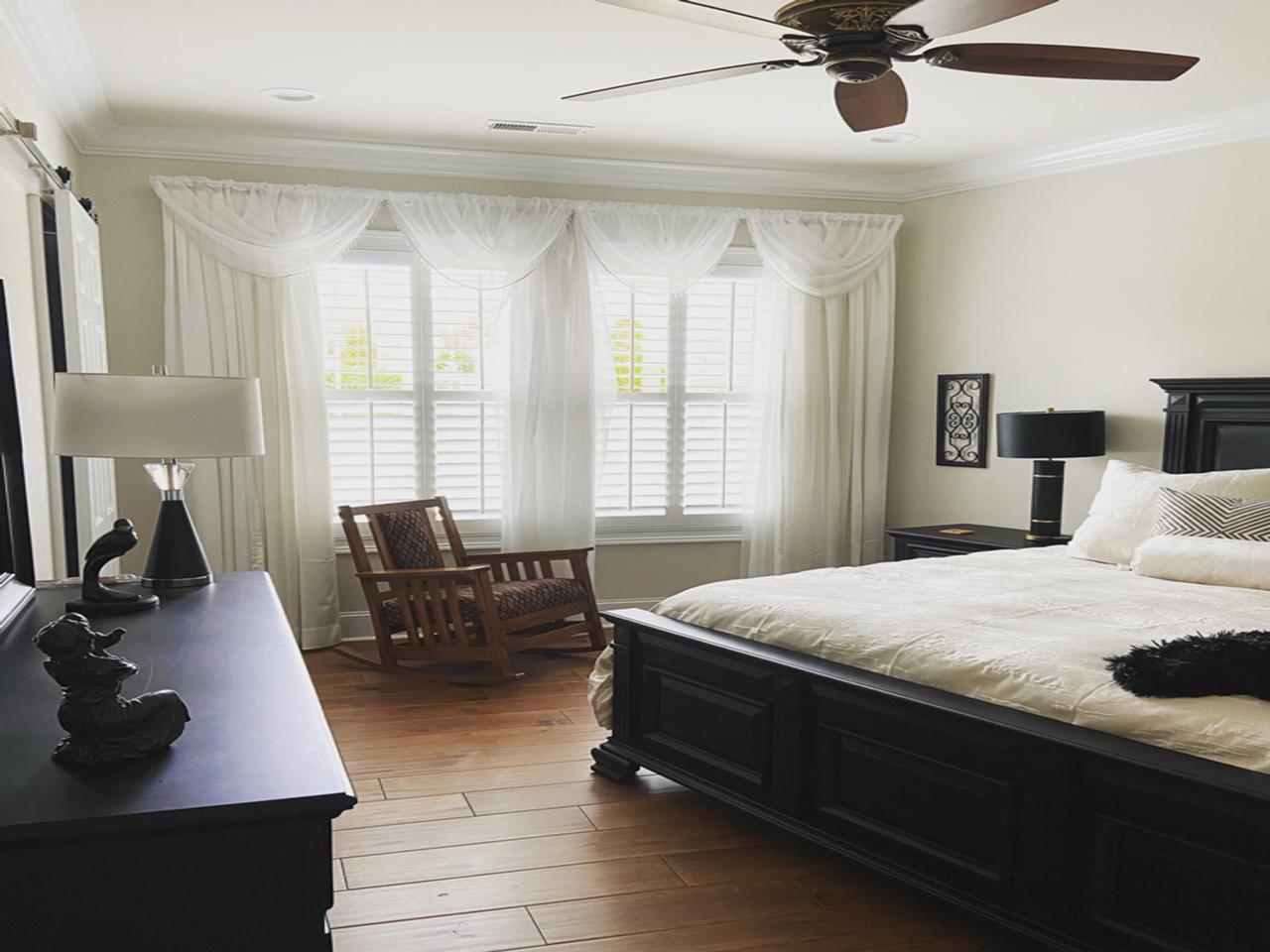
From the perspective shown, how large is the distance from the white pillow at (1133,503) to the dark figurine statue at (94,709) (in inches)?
141

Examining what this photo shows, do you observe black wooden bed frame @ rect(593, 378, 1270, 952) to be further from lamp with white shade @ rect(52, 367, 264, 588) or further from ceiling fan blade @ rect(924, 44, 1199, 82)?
ceiling fan blade @ rect(924, 44, 1199, 82)

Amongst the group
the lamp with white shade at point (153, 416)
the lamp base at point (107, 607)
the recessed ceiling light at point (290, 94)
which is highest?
the recessed ceiling light at point (290, 94)

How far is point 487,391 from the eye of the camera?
577 cm

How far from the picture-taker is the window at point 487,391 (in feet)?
18.2

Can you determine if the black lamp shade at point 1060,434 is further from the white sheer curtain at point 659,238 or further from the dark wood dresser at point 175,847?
the dark wood dresser at point 175,847

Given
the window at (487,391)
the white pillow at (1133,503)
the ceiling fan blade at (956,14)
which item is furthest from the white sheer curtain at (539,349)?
the ceiling fan blade at (956,14)

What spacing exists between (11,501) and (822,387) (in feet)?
14.3

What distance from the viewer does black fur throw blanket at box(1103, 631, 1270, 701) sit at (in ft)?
7.37

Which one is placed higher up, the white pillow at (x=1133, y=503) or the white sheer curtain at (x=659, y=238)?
the white sheer curtain at (x=659, y=238)

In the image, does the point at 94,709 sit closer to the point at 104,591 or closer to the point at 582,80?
the point at 104,591

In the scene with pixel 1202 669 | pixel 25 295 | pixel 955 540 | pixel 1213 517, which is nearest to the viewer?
pixel 1202 669

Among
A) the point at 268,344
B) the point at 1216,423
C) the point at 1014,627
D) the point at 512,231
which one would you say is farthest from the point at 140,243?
the point at 1216,423

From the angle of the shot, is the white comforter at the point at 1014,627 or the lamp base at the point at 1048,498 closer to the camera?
the white comforter at the point at 1014,627

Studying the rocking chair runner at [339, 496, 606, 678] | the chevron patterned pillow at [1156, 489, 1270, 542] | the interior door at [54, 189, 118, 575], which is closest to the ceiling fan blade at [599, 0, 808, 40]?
the interior door at [54, 189, 118, 575]
